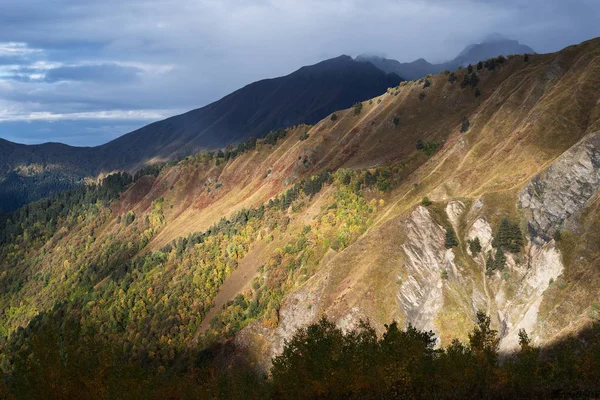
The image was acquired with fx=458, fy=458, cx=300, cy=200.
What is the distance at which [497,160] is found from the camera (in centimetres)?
11450

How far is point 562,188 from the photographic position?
3548 inches

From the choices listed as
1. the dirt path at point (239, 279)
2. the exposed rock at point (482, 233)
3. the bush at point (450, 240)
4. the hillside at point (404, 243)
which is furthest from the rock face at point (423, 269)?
the dirt path at point (239, 279)

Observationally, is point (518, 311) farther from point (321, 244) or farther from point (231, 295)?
point (231, 295)

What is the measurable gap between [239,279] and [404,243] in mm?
62324

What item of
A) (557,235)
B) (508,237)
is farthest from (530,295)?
→ (508,237)

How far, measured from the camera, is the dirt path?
136750 mm

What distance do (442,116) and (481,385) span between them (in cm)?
14050

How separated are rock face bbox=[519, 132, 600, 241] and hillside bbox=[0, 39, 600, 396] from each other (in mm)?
257

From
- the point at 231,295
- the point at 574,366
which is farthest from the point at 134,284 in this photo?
the point at 574,366

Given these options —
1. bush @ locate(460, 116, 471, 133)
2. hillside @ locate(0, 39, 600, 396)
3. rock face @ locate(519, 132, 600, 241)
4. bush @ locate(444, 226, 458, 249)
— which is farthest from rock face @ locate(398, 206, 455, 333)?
bush @ locate(460, 116, 471, 133)

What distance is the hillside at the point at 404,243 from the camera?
80250 millimetres

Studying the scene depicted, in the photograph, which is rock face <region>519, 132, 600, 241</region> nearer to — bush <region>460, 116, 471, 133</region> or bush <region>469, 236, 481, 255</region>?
bush <region>469, 236, 481, 255</region>

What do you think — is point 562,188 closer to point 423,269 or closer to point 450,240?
point 450,240

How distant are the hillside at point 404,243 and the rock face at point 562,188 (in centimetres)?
26
